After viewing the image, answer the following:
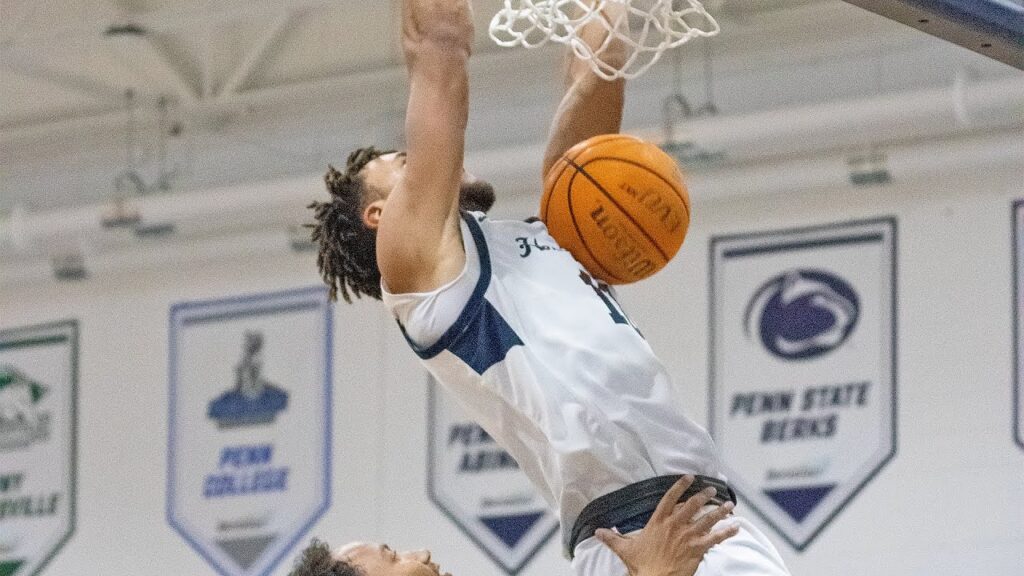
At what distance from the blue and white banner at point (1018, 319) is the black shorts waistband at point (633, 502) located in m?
4.76

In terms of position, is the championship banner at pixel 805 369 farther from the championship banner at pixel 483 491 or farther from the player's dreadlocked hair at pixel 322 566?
A: the player's dreadlocked hair at pixel 322 566

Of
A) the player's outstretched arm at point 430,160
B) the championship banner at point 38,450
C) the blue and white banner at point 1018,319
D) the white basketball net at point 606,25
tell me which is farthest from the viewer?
the championship banner at point 38,450

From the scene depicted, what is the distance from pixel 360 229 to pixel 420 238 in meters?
0.44

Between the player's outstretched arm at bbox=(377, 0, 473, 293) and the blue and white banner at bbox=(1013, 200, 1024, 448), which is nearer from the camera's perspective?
the player's outstretched arm at bbox=(377, 0, 473, 293)

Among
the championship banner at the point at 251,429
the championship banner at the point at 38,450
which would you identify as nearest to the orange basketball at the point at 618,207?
the championship banner at the point at 251,429

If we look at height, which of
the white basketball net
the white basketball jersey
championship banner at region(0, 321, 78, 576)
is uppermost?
the white basketball net

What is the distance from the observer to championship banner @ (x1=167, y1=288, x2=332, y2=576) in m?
10.4

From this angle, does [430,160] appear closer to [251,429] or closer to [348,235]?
[348,235]

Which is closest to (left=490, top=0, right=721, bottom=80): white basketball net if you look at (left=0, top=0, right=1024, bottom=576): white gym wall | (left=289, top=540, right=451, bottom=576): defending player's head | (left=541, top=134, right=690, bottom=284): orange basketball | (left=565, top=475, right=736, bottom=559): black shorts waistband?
(left=541, top=134, right=690, bottom=284): orange basketball

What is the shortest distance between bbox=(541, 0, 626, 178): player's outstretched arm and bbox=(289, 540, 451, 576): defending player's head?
3.47ft

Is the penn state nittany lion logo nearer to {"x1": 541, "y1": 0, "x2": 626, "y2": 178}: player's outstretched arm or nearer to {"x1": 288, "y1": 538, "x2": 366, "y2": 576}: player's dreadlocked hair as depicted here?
{"x1": 541, "y1": 0, "x2": 626, "y2": 178}: player's outstretched arm

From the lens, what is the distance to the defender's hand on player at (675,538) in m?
3.79

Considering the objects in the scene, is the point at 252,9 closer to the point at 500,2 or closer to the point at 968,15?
the point at 500,2

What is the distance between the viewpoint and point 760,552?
397 cm
